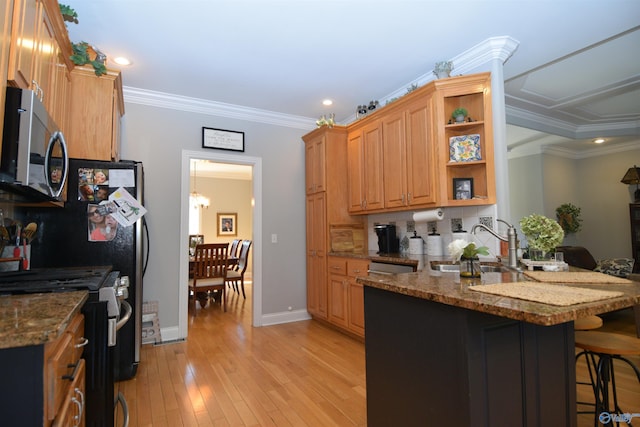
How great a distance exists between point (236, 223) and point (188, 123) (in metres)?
4.66

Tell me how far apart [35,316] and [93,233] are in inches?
62.8

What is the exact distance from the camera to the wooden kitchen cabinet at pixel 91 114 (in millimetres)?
2396

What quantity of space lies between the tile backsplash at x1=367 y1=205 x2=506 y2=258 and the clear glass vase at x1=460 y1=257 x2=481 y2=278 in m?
1.11

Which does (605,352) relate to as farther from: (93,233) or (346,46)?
(93,233)

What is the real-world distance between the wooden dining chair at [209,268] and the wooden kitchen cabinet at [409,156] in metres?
2.41

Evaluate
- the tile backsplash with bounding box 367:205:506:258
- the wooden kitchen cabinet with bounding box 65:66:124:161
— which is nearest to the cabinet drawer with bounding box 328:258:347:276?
the tile backsplash with bounding box 367:205:506:258

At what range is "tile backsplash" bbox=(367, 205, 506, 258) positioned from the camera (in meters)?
2.70

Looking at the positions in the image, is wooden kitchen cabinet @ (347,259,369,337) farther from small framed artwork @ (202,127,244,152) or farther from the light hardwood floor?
small framed artwork @ (202,127,244,152)

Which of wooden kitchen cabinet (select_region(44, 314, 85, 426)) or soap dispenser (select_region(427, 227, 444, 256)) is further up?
soap dispenser (select_region(427, 227, 444, 256))

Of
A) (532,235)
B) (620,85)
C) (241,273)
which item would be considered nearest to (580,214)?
(620,85)

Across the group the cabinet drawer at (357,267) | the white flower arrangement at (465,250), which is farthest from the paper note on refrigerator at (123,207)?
the white flower arrangement at (465,250)

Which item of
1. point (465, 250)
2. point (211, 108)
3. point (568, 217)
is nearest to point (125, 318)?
point (465, 250)

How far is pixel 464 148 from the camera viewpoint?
2830 mm

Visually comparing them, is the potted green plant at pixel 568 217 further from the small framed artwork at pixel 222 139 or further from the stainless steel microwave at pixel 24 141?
the stainless steel microwave at pixel 24 141
